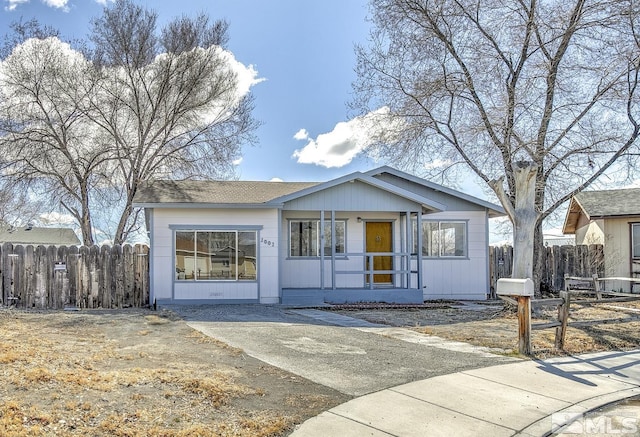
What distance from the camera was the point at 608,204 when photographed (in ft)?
70.4

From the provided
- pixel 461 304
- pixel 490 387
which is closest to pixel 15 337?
pixel 490 387

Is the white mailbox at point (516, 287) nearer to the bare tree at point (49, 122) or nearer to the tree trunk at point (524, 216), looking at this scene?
the tree trunk at point (524, 216)

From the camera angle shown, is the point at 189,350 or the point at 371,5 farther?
the point at 371,5

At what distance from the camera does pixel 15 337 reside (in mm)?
8398

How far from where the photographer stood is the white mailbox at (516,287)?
25.9 ft

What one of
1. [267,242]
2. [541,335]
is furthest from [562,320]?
[267,242]

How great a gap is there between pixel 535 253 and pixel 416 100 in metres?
5.48

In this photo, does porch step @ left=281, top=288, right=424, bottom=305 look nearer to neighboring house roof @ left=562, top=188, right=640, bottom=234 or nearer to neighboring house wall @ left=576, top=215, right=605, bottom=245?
neighboring house roof @ left=562, top=188, right=640, bottom=234

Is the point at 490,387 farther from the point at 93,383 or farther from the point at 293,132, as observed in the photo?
the point at 293,132

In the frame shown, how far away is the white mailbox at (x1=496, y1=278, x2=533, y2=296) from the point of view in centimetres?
790

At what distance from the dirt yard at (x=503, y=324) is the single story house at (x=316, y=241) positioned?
155 centimetres
